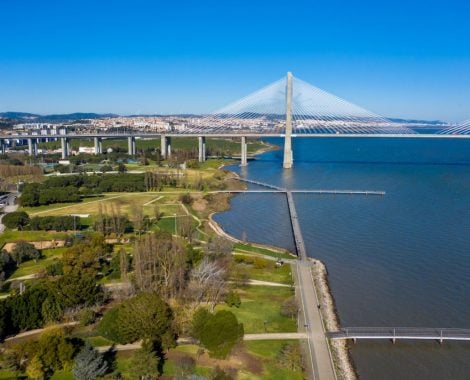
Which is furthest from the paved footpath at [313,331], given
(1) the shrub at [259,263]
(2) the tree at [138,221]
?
(2) the tree at [138,221]

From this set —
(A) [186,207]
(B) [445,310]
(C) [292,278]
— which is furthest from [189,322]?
(A) [186,207]

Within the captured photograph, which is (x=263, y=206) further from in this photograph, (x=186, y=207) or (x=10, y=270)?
(x=10, y=270)

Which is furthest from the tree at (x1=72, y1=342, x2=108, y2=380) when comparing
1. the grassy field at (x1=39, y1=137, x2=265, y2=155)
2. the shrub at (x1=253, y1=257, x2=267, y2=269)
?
the grassy field at (x1=39, y1=137, x2=265, y2=155)

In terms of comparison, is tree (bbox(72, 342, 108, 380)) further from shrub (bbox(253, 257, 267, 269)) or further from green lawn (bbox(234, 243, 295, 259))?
green lawn (bbox(234, 243, 295, 259))

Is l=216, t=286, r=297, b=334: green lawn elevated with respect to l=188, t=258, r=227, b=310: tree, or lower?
lower

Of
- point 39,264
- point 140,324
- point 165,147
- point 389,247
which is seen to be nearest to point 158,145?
point 165,147

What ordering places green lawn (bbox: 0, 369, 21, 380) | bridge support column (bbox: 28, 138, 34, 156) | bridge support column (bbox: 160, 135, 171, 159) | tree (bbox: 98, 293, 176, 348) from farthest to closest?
bridge support column (bbox: 28, 138, 34, 156) → bridge support column (bbox: 160, 135, 171, 159) → tree (bbox: 98, 293, 176, 348) → green lawn (bbox: 0, 369, 21, 380)

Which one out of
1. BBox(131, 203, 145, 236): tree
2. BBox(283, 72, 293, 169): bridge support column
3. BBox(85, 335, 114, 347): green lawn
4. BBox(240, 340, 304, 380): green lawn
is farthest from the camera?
BBox(283, 72, 293, 169): bridge support column

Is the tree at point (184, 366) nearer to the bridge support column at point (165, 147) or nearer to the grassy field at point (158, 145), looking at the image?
the bridge support column at point (165, 147)
